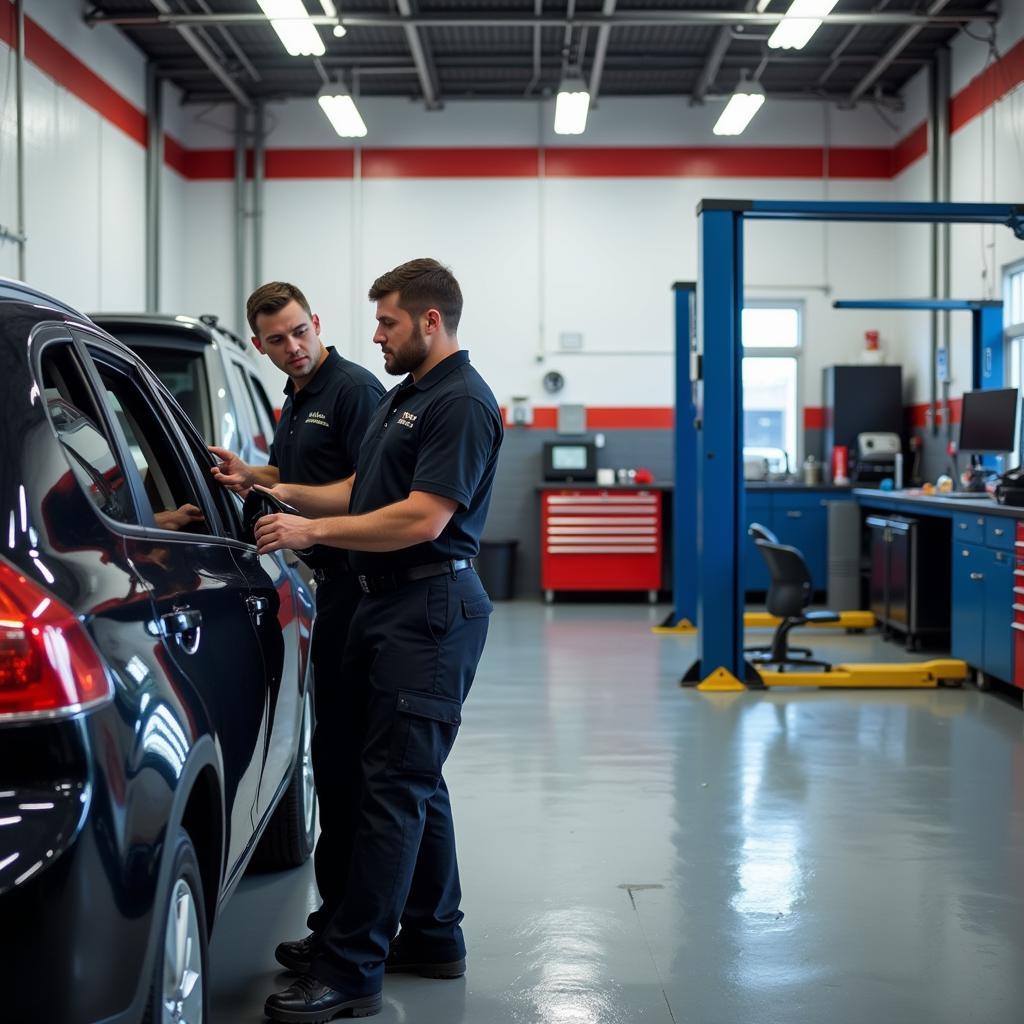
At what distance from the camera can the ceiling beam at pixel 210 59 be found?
8719 mm

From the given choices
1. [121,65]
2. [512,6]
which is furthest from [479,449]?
[121,65]

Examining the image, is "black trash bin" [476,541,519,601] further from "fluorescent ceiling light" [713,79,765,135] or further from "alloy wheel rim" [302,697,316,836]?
"alloy wheel rim" [302,697,316,836]

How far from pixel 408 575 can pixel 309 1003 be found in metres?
0.84

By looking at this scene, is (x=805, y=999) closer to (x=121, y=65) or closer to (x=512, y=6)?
(x=512, y=6)

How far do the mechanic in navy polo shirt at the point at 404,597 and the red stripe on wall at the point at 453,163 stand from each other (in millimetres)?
8861

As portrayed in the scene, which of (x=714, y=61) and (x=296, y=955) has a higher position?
(x=714, y=61)

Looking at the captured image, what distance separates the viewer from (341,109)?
9.09 metres

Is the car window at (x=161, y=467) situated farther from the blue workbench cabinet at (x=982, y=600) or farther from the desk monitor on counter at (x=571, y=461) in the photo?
the desk monitor on counter at (x=571, y=461)

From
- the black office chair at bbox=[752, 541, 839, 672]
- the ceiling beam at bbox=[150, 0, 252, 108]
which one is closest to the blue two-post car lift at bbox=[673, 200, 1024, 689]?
the black office chair at bbox=[752, 541, 839, 672]

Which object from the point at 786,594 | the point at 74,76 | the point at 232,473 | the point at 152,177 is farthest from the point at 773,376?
the point at 232,473

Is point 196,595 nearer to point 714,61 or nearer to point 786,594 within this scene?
point 786,594

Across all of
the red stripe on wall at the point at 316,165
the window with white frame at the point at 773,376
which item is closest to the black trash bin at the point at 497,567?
the window with white frame at the point at 773,376

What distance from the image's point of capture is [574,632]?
8.65 m

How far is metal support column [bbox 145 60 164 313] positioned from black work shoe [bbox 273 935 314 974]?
8.22 m
